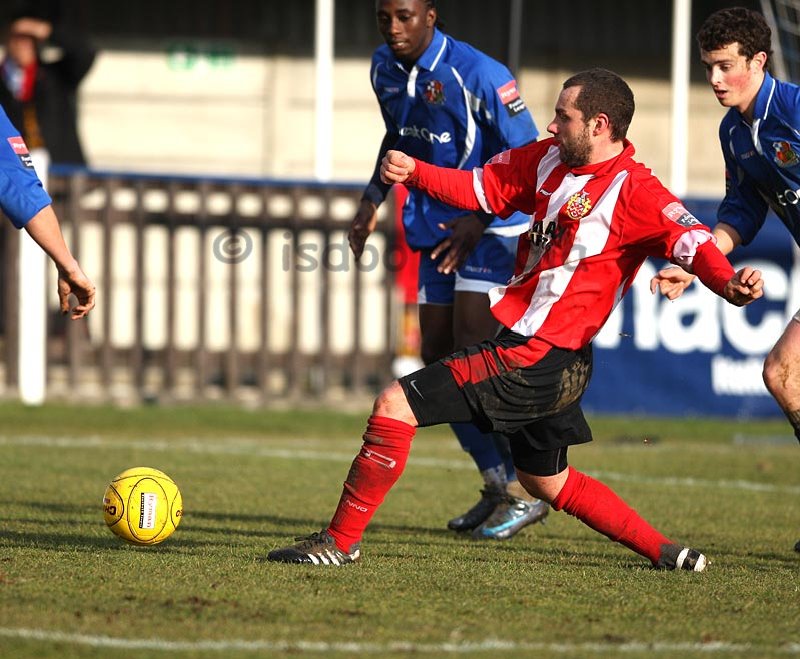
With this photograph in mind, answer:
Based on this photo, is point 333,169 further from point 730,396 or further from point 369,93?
point 730,396

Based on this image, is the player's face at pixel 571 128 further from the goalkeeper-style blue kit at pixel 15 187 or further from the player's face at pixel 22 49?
the player's face at pixel 22 49

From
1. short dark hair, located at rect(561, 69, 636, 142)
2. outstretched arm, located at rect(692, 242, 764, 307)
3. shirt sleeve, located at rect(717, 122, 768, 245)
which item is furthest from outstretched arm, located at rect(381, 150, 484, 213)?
shirt sleeve, located at rect(717, 122, 768, 245)

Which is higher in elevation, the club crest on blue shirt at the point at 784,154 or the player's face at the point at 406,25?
the player's face at the point at 406,25

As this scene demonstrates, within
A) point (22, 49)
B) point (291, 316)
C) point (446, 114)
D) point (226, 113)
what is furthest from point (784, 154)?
point (226, 113)

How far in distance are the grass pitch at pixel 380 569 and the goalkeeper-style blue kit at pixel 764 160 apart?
153 centimetres

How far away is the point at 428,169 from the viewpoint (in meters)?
5.68

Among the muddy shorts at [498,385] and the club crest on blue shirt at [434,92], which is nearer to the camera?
A: the muddy shorts at [498,385]

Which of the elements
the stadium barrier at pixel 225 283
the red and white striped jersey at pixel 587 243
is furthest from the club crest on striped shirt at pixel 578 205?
the stadium barrier at pixel 225 283

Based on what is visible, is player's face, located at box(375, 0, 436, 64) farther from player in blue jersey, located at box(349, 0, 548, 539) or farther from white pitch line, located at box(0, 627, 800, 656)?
white pitch line, located at box(0, 627, 800, 656)

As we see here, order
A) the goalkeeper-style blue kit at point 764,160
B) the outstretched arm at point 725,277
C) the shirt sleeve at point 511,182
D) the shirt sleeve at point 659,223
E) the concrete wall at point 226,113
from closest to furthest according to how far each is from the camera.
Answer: the outstretched arm at point 725,277 < the shirt sleeve at point 659,223 < the shirt sleeve at point 511,182 < the goalkeeper-style blue kit at point 764,160 < the concrete wall at point 226,113

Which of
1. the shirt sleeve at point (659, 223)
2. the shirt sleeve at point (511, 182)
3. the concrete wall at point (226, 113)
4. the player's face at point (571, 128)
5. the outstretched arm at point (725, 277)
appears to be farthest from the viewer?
the concrete wall at point (226, 113)

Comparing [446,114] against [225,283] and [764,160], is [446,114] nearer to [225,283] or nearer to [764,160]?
[764,160]

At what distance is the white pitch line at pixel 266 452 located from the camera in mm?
8961

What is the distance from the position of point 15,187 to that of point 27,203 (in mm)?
79
